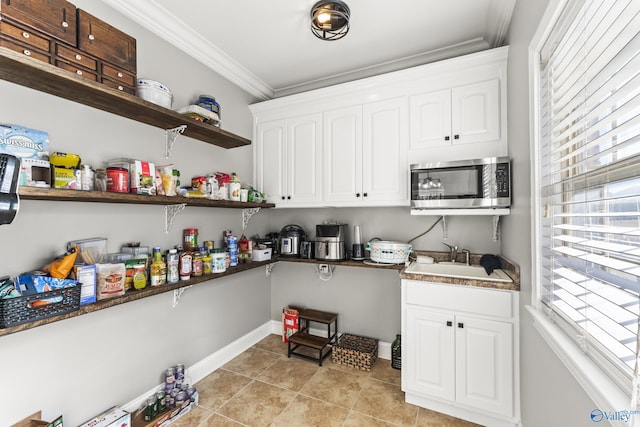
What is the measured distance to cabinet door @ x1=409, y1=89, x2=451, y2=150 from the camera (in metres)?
2.02

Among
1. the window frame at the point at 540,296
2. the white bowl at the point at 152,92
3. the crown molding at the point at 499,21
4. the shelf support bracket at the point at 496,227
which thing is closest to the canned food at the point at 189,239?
the white bowl at the point at 152,92

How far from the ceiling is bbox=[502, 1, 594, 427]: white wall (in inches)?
14.9

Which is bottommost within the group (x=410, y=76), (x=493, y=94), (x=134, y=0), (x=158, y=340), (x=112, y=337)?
(x=158, y=340)

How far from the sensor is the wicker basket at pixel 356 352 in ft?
7.47

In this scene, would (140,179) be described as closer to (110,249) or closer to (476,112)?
(110,249)

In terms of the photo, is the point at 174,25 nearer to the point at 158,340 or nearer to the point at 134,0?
→ the point at 134,0

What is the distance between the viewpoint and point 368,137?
227cm

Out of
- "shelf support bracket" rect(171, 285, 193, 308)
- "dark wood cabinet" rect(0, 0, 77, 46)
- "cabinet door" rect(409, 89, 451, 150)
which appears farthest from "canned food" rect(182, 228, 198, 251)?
"cabinet door" rect(409, 89, 451, 150)

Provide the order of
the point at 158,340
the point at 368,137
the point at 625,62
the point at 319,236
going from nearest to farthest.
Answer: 1. the point at 625,62
2. the point at 158,340
3. the point at 368,137
4. the point at 319,236

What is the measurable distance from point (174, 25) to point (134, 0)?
10.5 inches

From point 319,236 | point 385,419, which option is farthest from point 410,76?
point 385,419

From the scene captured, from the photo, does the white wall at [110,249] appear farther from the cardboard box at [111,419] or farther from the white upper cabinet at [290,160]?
the white upper cabinet at [290,160]

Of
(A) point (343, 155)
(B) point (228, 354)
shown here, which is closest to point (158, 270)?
(B) point (228, 354)

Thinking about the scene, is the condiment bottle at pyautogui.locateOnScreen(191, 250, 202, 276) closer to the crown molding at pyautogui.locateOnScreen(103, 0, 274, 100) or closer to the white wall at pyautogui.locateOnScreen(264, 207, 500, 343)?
the white wall at pyautogui.locateOnScreen(264, 207, 500, 343)
